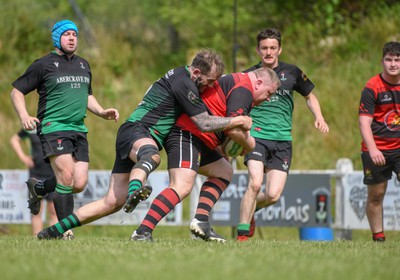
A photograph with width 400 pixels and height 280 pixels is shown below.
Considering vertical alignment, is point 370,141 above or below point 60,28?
below

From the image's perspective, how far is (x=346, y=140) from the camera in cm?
1689

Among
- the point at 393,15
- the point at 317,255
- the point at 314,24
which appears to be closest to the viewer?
the point at 317,255

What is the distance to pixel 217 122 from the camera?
7.61 metres

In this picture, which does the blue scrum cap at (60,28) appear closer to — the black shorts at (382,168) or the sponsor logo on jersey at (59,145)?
the sponsor logo on jersey at (59,145)

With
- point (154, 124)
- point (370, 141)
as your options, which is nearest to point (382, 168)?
point (370, 141)

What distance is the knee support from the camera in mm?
7575

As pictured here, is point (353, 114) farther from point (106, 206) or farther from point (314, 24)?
point (106, 206)

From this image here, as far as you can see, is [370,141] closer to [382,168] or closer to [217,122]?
[382,168]

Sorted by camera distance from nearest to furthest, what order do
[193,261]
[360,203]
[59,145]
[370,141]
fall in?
[193,261] → [59,145] → [370,141] → [360,203]

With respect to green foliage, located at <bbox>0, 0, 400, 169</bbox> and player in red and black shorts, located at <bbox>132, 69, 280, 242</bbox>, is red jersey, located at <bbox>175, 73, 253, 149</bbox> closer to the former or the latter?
player in red and black shorts, located at <bbox>132, 69, 280, 242</bbox>

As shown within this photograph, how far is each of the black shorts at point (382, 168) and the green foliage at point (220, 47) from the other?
6242mm

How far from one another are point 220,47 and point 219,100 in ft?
52.6

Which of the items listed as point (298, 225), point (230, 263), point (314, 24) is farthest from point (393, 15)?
point (230, 263)

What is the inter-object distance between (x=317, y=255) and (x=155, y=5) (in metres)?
20.9
